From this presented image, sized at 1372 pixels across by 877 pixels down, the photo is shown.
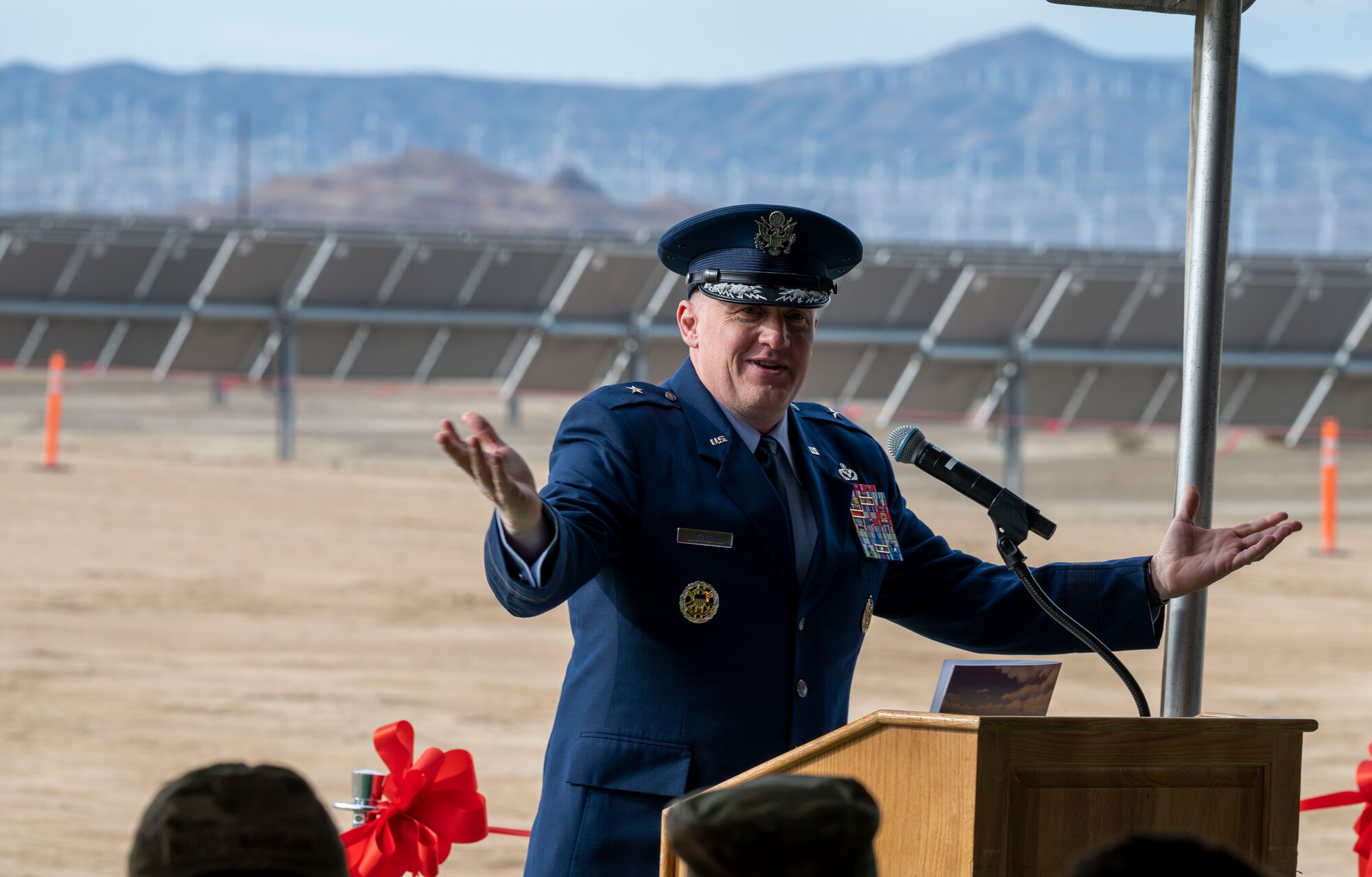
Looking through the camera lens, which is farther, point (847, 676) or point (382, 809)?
point (382, 809)

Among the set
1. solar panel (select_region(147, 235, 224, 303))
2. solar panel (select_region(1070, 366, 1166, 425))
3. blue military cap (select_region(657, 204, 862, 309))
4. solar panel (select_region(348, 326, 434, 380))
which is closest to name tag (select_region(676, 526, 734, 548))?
blue military cap (select_region(657, 204, 862, 309))

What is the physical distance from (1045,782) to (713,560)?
0.66 meters

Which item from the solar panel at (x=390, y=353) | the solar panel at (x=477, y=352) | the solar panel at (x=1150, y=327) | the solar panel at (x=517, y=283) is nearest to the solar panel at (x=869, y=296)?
the solar panel at (x=1150, y=327)

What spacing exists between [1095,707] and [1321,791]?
1.58m

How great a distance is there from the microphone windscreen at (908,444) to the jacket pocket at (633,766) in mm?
543

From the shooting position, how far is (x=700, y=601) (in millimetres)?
2570

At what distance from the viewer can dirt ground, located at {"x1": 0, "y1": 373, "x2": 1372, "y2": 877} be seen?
6.59m

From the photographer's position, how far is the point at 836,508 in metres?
2.78

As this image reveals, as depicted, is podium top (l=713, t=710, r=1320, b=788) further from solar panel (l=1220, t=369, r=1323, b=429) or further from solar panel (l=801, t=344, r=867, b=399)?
solar panel (l=1220, t=369, r=1323, b=429)

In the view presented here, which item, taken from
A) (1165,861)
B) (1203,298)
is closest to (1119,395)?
(1203,298)

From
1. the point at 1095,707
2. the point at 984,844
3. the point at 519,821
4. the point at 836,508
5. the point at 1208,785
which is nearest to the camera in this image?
the point at 984,844

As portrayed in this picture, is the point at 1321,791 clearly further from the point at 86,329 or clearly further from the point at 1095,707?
the point at 86,329

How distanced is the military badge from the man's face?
0.67 ft

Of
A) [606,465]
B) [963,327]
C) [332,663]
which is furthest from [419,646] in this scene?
[963,327]
